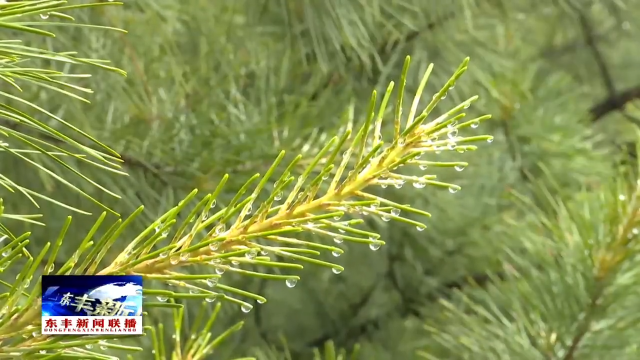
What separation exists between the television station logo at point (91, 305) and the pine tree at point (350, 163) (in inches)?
2.3

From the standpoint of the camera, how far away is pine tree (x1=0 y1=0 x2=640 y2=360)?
0.36 meters

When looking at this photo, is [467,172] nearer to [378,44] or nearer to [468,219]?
[468,219]

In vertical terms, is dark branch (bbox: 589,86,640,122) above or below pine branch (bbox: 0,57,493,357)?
above

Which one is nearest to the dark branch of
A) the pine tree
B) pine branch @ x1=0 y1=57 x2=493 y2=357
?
the pine tree

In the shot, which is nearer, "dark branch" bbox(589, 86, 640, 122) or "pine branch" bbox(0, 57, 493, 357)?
"pine branch" bbox(0, 57, 493, 357)

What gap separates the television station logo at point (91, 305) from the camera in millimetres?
149

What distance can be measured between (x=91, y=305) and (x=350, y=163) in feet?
1.04

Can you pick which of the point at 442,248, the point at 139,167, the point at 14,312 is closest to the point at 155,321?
the point at 139,167

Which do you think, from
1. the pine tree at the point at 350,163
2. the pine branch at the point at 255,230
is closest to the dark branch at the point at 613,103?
the pine tree at the point at 350,163

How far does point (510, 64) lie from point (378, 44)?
15 cm

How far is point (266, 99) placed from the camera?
1.72ft

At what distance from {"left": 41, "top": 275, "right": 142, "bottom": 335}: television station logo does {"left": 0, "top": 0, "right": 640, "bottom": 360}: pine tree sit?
57mm

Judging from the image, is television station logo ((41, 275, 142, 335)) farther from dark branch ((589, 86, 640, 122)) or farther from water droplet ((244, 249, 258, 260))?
dark branch ((589, 86, 640, 122))

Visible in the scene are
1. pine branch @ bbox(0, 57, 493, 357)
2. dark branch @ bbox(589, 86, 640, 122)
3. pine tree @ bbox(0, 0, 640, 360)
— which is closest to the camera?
pine branch @ bbox(0, 57, 493, 357)
